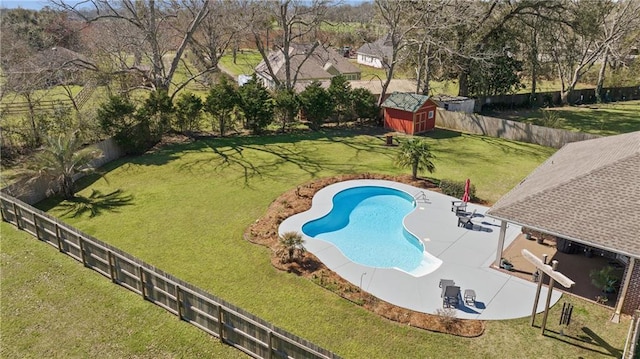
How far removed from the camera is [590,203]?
13.7 m

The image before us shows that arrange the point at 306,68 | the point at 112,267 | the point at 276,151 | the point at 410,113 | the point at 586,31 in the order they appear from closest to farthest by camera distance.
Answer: the point at 112,267 → the point at 276,151 → the point at 410,113 → the point at 586,31 → the point at 306,68

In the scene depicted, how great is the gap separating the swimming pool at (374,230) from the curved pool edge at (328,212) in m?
0.07

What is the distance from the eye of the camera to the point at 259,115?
1228 inches

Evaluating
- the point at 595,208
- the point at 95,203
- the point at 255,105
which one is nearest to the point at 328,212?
the point at 595,208

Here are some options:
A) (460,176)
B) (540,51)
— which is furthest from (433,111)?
(540,51)

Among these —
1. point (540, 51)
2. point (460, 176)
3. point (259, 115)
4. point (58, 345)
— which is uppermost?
point (540, 51)

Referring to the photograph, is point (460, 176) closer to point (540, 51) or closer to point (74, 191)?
point (74, 191)

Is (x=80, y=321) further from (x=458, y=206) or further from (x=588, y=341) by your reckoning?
(x=458, y=206)

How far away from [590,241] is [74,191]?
2162 centimetres

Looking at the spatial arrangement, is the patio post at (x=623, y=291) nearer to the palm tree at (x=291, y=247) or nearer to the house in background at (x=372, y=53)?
the palm tree at (x=291, y=247)

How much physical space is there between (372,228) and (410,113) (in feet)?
52.4

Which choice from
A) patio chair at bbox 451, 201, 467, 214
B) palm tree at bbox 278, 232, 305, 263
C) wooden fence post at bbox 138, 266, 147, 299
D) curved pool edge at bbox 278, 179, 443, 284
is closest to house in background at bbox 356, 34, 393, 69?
curved pool edge at bbox 278, 179, 443, 284

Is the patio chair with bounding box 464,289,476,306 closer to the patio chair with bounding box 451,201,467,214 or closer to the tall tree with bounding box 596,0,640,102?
the patio chair with bounding box 451,201,467,214

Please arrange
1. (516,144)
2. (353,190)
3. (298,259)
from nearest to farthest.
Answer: (298,259)
(353,190)
(516,144)
